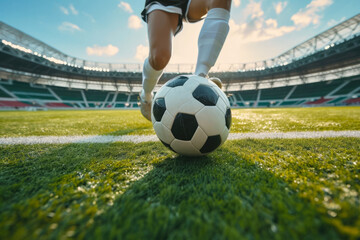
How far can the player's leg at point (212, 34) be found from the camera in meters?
1.65

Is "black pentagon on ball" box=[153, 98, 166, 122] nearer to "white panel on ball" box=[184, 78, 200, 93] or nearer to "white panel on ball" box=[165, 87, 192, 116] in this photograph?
"white panel on ball" box=[165, 87, 192, 116]

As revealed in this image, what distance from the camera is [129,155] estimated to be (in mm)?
1302

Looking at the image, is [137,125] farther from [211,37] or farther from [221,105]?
[221,105]

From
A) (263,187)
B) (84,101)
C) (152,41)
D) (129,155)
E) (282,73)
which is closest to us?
(263,187)

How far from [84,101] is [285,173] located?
37828 mm

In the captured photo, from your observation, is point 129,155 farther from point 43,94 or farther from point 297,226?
point 43,94

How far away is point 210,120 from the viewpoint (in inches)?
42.5

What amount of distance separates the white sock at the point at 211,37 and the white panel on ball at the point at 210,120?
67 centimetres

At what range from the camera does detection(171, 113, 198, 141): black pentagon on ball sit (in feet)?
3.48

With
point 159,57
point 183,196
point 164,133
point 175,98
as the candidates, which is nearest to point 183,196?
point 183,196

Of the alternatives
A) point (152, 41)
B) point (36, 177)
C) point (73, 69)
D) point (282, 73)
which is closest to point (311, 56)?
point (282, 73)

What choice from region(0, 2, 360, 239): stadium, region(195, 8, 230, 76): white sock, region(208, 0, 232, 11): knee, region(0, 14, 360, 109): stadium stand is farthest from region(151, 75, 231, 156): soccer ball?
region(0, 14, 360, 109): stadium stand

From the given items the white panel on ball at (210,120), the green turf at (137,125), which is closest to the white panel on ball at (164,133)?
the white panel on ball at (210,120)

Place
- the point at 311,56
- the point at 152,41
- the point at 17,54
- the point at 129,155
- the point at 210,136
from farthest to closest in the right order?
the point at 311,56 → the point at 17,54 → the point at 152,41 → the point at 129,155 → the point at 210,136
